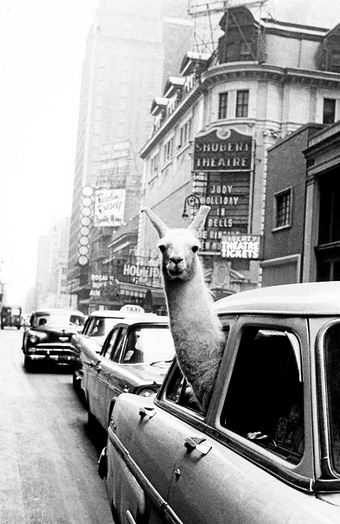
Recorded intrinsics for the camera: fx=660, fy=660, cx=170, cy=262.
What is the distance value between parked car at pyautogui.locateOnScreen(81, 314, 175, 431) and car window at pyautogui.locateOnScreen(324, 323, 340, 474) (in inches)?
191

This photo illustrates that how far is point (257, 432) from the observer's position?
9.61ft

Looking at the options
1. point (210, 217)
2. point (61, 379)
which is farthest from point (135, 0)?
point (61, 379)

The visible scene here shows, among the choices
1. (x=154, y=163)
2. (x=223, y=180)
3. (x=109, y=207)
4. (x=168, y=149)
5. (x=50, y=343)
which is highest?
(x=109, y=207)

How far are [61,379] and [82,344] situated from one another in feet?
19.8

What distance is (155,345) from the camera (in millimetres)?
8391

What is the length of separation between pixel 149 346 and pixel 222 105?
132 ft

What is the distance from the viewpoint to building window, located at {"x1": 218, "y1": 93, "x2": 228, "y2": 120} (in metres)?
46.1

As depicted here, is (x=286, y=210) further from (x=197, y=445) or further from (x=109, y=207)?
(x=109, y=207)

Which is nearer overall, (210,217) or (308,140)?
(308,140)

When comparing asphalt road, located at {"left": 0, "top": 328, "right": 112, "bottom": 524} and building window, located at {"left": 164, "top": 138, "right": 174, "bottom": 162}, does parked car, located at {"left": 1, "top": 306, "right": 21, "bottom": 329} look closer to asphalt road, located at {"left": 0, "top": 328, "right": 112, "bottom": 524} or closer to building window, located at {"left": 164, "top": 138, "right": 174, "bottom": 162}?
building window, located at {"left": 164, "top": 138, "right": 174, "bottom": 162}

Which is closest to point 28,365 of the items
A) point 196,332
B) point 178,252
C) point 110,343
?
point 110,343

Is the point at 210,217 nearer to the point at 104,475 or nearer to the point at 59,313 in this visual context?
the point at 59,313

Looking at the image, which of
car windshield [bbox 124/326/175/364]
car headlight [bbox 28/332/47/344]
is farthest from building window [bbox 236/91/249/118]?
car windshield [bbox 124/326/175/364]

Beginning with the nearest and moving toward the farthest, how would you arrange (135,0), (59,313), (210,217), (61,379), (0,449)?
1. (0,449)
2. (61,379)
3. (59,313)
4. (210,217)
5. (135,0)
